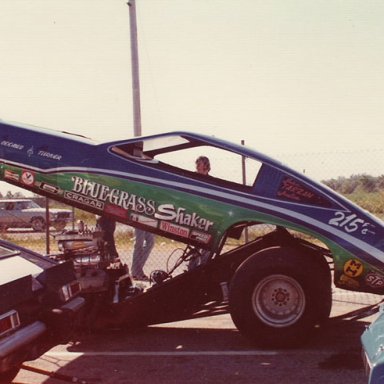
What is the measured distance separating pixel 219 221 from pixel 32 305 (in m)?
2.44

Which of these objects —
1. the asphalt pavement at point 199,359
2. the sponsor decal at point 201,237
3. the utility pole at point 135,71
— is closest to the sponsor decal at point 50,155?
the sponsor decal at point 201,237

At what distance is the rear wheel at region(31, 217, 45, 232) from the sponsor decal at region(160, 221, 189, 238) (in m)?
21.0

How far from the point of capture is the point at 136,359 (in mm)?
5668

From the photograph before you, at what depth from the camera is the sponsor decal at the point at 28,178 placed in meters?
6.64

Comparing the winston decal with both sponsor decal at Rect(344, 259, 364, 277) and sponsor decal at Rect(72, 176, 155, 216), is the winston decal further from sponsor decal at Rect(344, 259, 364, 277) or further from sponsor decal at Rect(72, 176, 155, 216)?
sponsor decal at Rect(344, 259, 364, 277)

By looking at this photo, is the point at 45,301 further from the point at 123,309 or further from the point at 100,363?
the point at 123,309

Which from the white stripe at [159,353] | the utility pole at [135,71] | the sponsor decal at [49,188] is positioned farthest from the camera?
the utility pole at [135,71]

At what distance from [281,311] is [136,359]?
141 centimetres

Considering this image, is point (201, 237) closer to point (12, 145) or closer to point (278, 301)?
point (278, 301)

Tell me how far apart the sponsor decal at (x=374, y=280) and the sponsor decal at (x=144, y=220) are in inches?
84.1

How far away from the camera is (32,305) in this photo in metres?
4.23

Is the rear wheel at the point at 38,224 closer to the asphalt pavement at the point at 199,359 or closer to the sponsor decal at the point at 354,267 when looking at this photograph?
the asphalt pavement at the point at 199,359

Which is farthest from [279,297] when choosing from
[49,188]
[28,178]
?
[28,178]

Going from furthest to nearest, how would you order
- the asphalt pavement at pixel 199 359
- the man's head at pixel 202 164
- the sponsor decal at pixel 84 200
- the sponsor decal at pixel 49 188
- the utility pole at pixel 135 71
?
the utility pole at pixel 135 71 < the man's head at pixel 202 164 < the sponsor decal at pixel 49 188 < the sponsor decal at pixel 84 200 < the asphalt pavement at pixel 199 359
